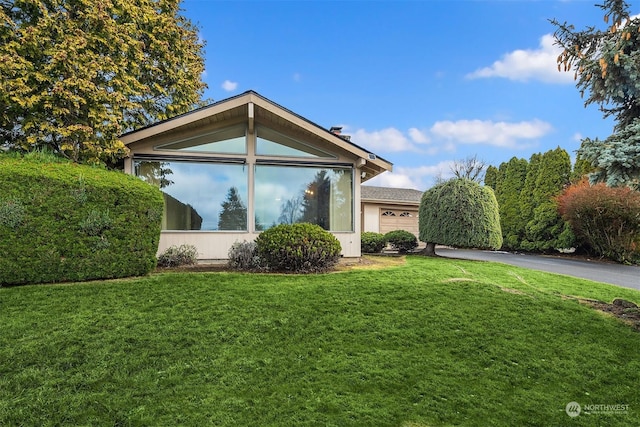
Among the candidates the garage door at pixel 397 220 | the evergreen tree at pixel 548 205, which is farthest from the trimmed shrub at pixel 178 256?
the evergreen tree at pixel 548 205

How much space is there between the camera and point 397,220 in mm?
18766

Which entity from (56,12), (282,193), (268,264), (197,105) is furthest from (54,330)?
(197,105)

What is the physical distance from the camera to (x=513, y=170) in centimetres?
2003

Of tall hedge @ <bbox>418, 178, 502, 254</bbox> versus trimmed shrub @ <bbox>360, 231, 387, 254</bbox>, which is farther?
trimmed shrub @ <bbox>360, 231, 387, 254</bbox>

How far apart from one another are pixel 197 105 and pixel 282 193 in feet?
31.1

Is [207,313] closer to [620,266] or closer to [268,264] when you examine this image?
[268,264]

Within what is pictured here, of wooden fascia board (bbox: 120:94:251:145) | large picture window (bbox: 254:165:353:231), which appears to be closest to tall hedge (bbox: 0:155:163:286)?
wooden fascia board (bbox: 120:94:251:145)

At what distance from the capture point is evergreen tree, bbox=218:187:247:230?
9.23 meters

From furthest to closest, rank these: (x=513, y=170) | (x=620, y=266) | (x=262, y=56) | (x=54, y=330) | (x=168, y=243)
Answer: (x=513, y=170), (x=262, y=56), (x=620, y=266), (x=168, y=243), (x=54, y=330)

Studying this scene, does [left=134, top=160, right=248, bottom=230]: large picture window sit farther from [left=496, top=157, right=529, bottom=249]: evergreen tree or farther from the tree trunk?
[left=496, top=157, right=529, bottom=249]: evergreen tree

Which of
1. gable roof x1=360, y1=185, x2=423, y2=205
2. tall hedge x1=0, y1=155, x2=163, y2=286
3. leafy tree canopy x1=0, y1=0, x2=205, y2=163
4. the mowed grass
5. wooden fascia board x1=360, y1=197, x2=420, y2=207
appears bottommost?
the mowed grass

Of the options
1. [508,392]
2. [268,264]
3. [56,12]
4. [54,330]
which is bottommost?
[508,392]

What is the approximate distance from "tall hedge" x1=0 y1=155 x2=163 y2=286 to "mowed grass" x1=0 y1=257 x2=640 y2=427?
0.43 m

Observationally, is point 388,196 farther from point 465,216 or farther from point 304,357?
point 304,357
